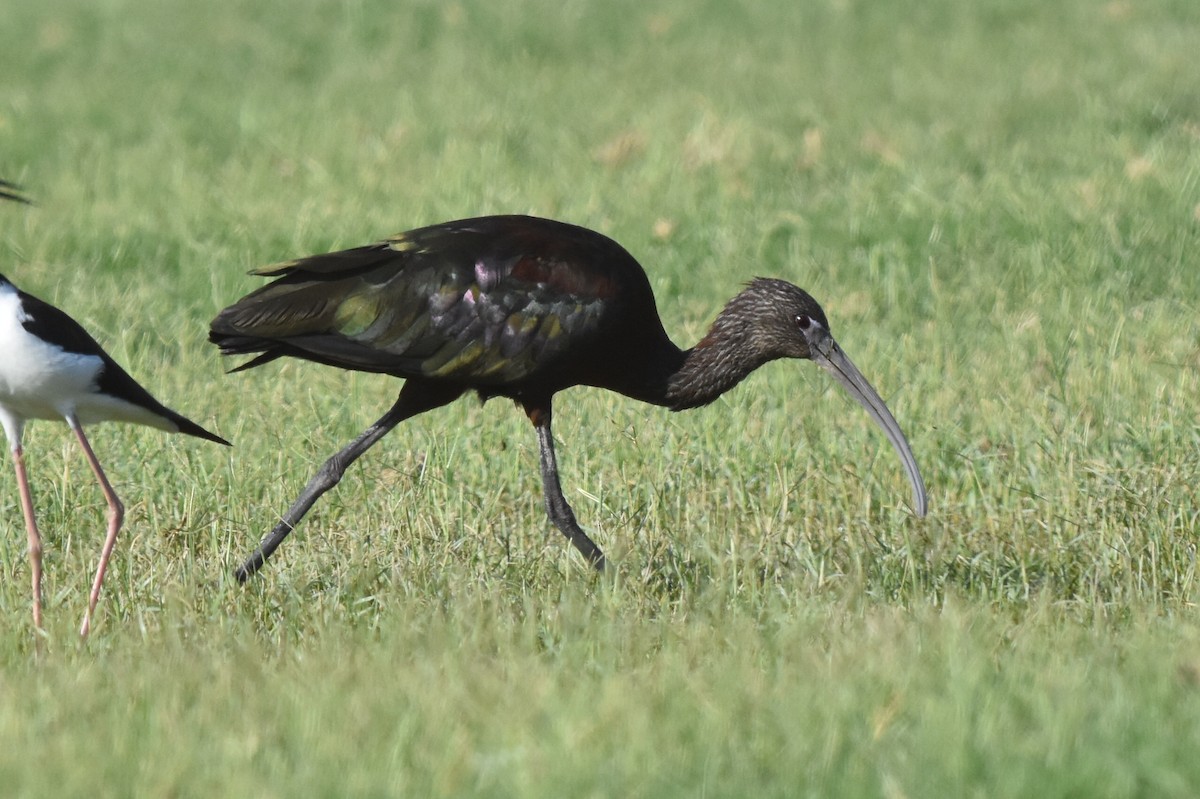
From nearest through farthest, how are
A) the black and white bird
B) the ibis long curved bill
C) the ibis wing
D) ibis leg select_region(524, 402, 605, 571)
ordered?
the black and white bird
the ibis wing
ibis leg select_region(524, 402, 605, 571)
the ibis long curved bill

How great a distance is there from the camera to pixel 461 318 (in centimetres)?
558

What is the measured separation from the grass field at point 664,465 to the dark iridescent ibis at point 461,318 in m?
0.46

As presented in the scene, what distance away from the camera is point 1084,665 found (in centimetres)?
420

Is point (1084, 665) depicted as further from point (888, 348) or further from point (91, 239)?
point (91, 239)

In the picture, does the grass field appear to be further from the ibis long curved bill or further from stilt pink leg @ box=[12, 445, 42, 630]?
the ibis long curved bill

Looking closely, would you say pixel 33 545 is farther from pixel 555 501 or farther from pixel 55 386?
pixel 555 501

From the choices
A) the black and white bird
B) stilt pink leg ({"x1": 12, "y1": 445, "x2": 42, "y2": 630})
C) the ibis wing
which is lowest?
stilt pink leg ({"x1": 12, "y1": 445, "x2": 42, "y2": 630})

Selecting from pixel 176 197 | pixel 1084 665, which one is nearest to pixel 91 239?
pixel 176 197

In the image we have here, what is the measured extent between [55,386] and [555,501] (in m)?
1.55

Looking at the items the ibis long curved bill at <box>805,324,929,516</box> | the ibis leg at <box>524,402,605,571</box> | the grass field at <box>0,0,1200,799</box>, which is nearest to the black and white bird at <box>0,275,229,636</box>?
the grass field at <box>0,0,1200,799</box>

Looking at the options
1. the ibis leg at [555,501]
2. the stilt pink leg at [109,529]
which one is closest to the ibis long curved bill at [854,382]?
the ibis leg at [555,501]

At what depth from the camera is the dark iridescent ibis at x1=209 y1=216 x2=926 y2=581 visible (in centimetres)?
556

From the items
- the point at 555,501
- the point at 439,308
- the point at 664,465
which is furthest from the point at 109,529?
the point at 664,465

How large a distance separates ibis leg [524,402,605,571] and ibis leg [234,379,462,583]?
28 cm
